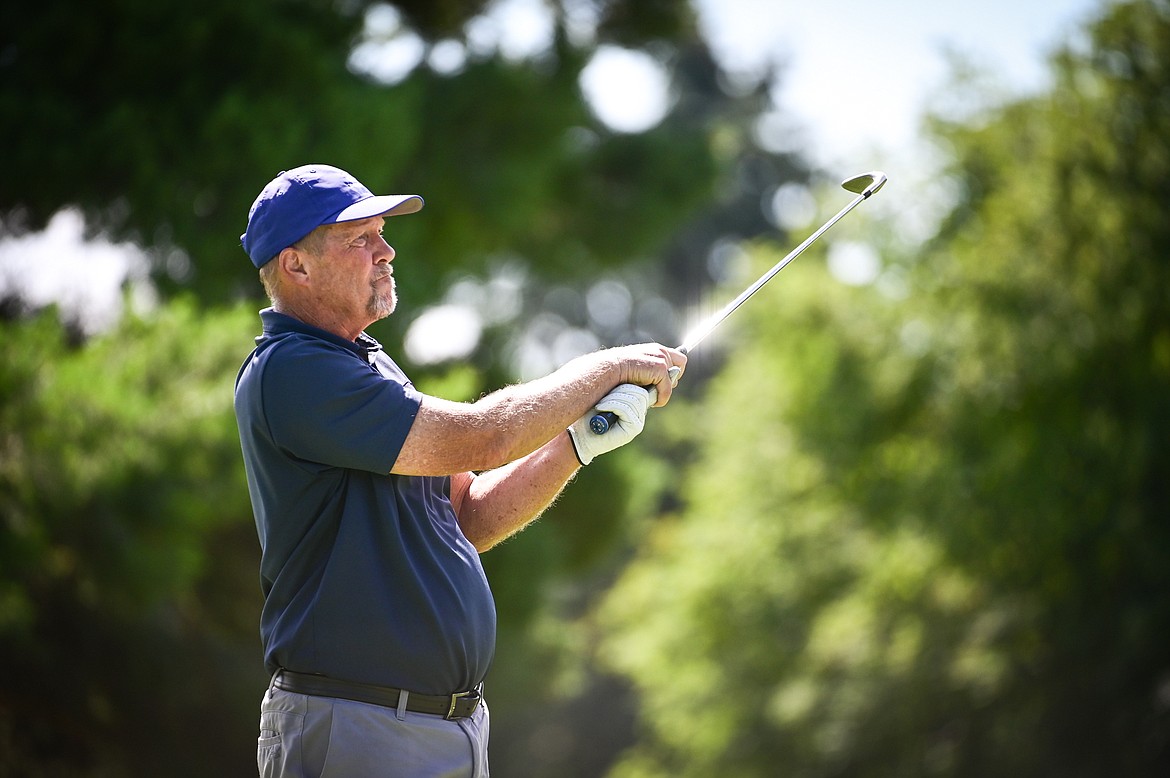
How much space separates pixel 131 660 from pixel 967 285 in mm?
8689

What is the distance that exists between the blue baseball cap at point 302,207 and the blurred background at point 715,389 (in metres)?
3.53

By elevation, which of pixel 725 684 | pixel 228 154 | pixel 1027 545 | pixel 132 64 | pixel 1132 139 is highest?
pixel 132 64

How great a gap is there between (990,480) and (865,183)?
32.6ft

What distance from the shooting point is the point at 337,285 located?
2812 millimetres

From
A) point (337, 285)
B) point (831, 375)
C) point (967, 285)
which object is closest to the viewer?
point (337, 285)

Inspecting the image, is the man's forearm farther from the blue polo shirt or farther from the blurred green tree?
the blurred green tree

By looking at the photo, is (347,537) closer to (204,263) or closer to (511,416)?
(511,416)

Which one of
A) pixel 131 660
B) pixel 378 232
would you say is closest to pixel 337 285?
pixel 378 232

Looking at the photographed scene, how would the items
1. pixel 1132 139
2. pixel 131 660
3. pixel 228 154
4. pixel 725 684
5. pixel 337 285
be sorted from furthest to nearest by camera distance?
pixel 725 684 → pixel 1132 139 → pixel 131 660 → pixel 228 154 → pixel 337 285

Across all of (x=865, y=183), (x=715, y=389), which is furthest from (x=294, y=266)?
(x=715, y=389)

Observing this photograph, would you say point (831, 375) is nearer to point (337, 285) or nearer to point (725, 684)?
point (725, 684)

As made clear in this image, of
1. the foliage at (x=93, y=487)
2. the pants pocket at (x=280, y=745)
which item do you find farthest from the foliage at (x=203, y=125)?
Result: the pants pocket at (x=280, y=745)

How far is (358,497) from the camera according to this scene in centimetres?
265

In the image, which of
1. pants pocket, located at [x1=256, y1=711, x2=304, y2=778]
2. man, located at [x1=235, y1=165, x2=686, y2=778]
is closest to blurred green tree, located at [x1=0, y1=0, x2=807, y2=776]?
man, located at [x1=235, y1=165, x2=686, y2=778]
